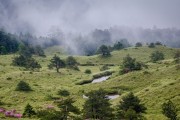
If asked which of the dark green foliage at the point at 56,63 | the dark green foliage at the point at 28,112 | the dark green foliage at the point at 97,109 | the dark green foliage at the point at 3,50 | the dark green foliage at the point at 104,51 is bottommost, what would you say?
the dark green foliage at the point at 28,112

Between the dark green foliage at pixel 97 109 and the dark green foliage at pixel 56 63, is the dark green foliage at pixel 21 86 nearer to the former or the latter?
the dark green foliage at pixel 56 63

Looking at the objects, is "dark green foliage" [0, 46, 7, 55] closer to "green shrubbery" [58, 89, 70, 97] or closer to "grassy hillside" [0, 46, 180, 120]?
"grassy hillside" [0, 46, 180, 120]

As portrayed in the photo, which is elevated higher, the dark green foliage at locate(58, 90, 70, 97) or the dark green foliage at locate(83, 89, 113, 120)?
the dark green foliage at locate(83, 89, 113, 120)

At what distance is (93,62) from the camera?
166875 millimetres

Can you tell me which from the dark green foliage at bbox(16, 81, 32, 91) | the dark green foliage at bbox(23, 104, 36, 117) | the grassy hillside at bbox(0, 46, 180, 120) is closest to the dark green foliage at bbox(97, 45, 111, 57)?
the grassy hillside at bbox(0, 46, 180, 120)

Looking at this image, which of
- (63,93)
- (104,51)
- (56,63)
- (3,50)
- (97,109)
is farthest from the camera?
(3,50)

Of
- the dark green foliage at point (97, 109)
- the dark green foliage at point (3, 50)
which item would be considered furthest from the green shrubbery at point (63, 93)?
the dark green foliage at point (3, 50)

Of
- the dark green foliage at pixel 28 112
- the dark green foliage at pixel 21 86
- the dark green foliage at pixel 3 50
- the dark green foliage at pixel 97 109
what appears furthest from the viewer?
the dark green foliage at pixel 3 50

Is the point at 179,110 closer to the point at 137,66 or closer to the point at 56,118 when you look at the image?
→ the point at 56,118

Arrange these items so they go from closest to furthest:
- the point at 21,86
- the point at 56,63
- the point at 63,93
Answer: the point at 63,93 → the point at 21,86 → the point at 56,63

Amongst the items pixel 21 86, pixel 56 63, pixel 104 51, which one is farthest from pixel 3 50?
pixel 21 86

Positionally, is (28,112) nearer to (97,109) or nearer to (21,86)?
(97,109)

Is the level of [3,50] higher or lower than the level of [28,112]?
higher

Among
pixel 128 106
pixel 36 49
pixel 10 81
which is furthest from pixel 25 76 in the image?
pixel 36 49
